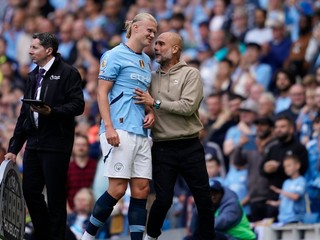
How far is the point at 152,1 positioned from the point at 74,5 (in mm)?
2415

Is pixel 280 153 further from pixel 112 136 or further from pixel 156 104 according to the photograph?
pixel 112 136

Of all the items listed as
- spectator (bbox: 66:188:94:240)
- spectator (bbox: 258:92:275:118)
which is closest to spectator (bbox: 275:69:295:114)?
spectator (bbox: 258:92:275:118)

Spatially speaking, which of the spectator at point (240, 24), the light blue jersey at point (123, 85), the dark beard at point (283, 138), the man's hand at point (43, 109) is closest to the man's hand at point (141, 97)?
the light blue jersey at point (123, 85)

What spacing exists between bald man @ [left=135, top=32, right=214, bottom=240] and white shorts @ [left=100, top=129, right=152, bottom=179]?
272 mm

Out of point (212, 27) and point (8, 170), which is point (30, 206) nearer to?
point (8, 170)

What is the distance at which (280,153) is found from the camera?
16.1 m

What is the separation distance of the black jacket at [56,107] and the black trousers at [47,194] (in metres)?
0.11

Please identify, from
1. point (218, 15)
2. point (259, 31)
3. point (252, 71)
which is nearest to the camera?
point (252, 71)

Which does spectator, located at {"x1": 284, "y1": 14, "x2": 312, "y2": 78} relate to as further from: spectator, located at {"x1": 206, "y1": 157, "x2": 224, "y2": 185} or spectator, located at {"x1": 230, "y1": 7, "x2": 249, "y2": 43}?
spectator, located at {"x1": 206, "y1": 157, "x2": 224, "y2": 185}

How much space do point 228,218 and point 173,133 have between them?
2.59 metres

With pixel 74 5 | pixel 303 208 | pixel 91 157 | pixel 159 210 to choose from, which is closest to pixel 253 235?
pixel 303 208

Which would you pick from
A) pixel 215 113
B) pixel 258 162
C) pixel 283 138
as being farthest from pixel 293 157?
pixel 215 113

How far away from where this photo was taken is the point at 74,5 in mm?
26109

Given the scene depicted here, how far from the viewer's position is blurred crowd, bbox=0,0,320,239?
16234 millimetres
